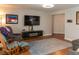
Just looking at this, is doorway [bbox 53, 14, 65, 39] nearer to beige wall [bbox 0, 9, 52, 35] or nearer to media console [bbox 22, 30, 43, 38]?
beige wall [bbox 0, 9, 52, 35]

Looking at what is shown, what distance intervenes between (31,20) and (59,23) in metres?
1.30

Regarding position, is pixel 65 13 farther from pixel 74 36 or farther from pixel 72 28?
pixel 74 36

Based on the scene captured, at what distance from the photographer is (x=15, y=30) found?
4121 mm

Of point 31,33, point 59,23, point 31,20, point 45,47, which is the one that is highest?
point 31,20

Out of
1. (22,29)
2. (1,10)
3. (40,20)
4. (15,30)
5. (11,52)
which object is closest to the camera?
(11,52)

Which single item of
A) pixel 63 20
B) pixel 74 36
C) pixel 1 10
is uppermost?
pixel 1 10

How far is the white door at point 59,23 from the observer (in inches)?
177

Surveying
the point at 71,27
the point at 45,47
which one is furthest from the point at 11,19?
the point at 71,27

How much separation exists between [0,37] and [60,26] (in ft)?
9.66

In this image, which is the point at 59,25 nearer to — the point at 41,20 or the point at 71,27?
the point at 71,27

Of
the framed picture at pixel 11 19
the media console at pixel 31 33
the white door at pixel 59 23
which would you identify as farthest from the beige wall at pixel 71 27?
the framed picture at pixel 11 19

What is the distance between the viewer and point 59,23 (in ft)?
15.1

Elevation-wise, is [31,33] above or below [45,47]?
above

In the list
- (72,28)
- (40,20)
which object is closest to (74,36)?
(72,28)
